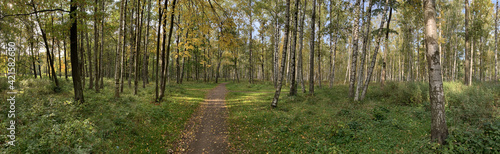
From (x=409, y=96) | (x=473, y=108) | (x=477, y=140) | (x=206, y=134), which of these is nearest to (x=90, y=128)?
(x=206, y=134)

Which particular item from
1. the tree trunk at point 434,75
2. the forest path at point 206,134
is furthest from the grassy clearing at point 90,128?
the tree trunk at point 434,75

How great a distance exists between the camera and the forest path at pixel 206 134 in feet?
21.1

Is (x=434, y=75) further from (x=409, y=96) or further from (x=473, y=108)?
(x=409, y=96)

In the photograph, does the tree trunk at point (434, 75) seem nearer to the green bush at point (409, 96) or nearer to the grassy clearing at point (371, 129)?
the grassy clearing at point (371, 129)

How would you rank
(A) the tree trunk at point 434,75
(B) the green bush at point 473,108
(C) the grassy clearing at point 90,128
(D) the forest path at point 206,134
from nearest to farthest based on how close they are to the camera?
(C) the grassy clearing at point 90,128
(A) the tree trunk at point 434,75
(B) the green bush at point 473,108
(D) the forest path at point 206,134

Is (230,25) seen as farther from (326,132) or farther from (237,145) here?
(326,132)

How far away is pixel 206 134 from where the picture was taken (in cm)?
763

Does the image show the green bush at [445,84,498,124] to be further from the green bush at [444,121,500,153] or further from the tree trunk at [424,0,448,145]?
the tree trunk at [424,0,448,145]

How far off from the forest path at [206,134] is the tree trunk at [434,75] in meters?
6.20

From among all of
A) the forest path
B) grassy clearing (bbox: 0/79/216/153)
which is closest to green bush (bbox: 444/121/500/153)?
the forest path

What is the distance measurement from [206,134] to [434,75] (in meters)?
7.61

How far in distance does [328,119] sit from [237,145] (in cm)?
434

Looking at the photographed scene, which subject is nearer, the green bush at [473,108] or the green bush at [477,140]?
the green bush at [477,140]

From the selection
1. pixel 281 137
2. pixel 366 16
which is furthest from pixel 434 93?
pixel 366 16
